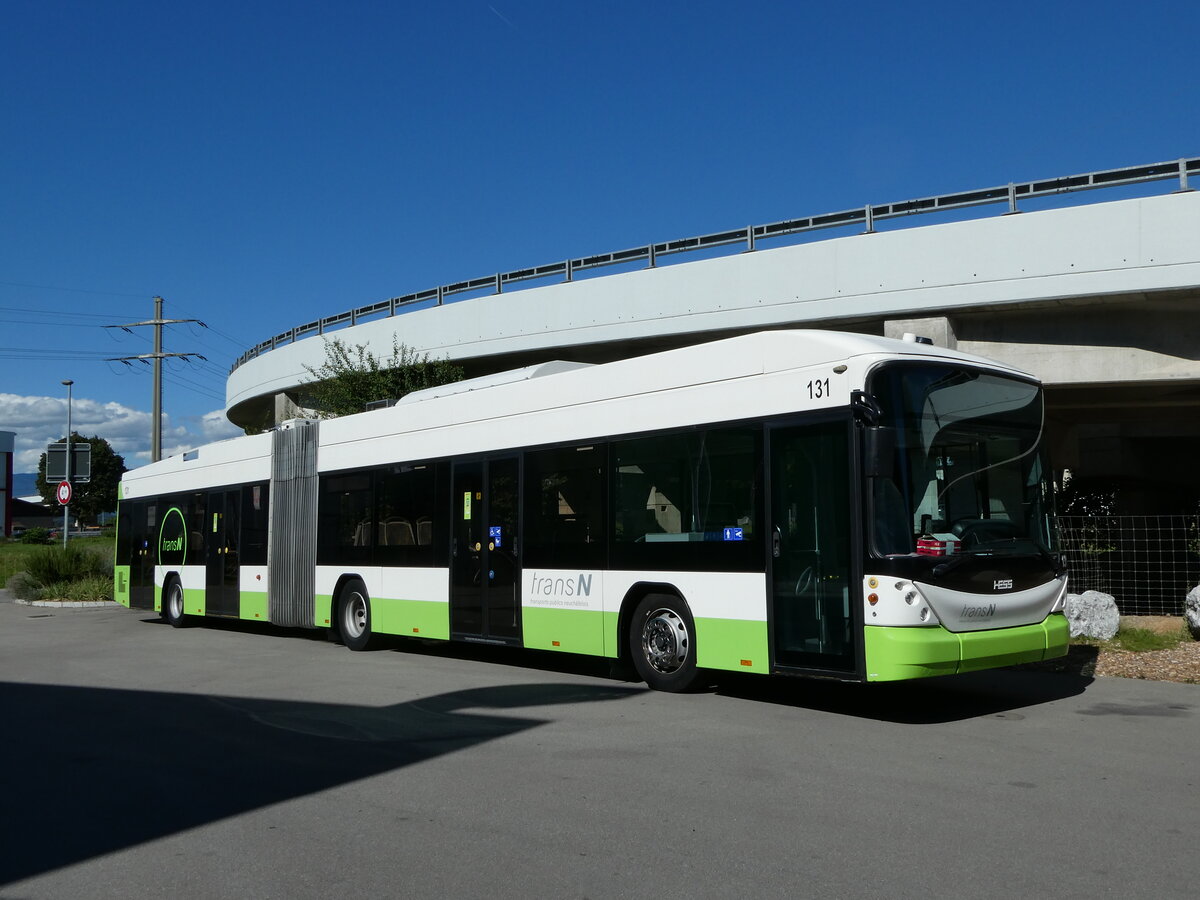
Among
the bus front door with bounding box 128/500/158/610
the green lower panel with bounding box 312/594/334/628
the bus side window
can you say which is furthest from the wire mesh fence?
the bus front door with bounding box 128/500/158/610

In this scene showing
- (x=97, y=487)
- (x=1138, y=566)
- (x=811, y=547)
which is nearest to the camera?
(x=811, y=547)

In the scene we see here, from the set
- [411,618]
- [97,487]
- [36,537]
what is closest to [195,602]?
[411,618]

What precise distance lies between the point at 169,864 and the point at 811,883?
291 cm

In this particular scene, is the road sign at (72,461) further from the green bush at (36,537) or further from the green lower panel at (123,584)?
the green bush at (36,537)

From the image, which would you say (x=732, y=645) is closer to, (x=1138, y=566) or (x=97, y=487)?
(x=1138, y=566)

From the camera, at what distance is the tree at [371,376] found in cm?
2434

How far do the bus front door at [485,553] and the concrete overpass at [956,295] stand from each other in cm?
800

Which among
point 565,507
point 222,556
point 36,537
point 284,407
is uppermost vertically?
point 284,407

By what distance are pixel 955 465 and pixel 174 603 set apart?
610 inches

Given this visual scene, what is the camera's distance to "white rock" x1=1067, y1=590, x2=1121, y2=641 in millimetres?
13641

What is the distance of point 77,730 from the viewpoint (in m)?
8.89

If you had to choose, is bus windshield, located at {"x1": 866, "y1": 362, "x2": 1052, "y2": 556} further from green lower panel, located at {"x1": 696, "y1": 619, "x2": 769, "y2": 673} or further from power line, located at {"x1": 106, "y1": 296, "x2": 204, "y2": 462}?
power line, located at {"x1": 106, "y1": 296, "x2": 204, "y2": 462}

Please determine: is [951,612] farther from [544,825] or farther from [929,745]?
[544,825]

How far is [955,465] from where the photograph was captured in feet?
29.1
